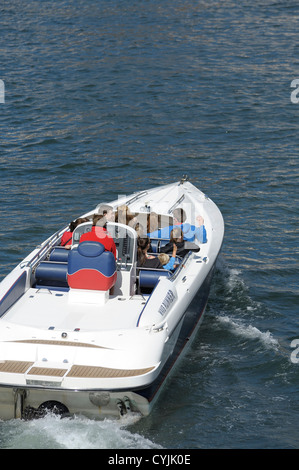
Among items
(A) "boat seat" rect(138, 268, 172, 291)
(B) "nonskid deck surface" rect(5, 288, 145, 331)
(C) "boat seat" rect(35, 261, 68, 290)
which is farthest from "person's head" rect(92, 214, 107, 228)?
(B) "nonskid deck surface" rect(5, 288, 145, 331)

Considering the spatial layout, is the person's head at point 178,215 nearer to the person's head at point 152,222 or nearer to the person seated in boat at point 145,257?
the person's head at point 152,222

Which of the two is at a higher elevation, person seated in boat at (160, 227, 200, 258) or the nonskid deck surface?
person seated in boat at (160, 227, 200, 258)

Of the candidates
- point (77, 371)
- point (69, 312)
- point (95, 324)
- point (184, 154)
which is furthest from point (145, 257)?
point (184, 154)

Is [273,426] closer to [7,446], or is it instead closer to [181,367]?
[181,367]

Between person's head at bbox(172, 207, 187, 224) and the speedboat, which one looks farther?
person's head at bbox(172, 207, 187, 224)

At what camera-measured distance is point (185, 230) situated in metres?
12.9

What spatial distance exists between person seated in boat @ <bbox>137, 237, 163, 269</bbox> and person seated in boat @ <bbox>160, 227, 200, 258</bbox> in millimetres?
666

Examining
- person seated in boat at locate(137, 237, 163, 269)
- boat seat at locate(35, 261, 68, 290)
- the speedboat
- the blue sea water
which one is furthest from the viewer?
person seated in boat at locate(137, 237, 163, 269)

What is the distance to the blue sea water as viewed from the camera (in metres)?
10.3

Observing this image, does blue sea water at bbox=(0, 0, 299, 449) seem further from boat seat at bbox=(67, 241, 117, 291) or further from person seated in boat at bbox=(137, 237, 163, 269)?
boat seat at bbox=(67, 241, 117, 291)

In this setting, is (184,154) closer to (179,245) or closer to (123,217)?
(179,245)

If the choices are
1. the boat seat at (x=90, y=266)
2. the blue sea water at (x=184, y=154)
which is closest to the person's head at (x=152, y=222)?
the blue sea water at (x=184, y=154)

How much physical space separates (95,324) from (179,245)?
2.60 meters
